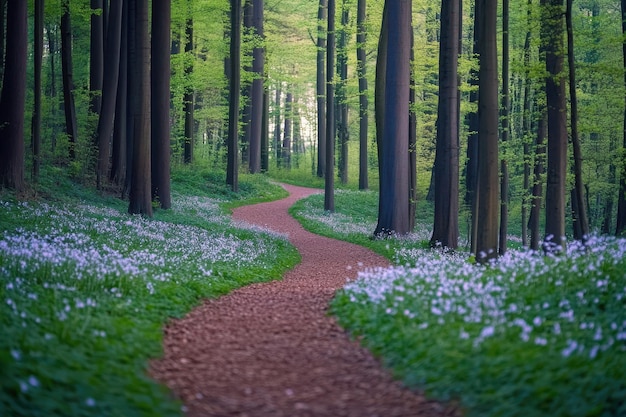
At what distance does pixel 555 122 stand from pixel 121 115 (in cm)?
1565

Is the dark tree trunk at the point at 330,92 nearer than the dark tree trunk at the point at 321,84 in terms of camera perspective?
Yes

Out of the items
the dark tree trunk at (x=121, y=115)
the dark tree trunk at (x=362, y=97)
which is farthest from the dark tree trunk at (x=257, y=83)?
the dark tree trunk at (x=121, y=115)

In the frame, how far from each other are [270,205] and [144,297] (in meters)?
24.2

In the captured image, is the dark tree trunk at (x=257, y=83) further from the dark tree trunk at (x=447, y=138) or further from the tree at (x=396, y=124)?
the dark tree trunk at (x=447, y=138)

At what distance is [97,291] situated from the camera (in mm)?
7992

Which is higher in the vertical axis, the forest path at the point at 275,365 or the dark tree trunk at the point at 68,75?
the dark tree trunk at the point at 68,75

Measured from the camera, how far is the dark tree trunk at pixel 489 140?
38.7 feet

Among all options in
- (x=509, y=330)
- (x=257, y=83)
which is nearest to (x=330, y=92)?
(x=257, y=83)

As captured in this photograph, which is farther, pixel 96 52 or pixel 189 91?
pixel 189 91

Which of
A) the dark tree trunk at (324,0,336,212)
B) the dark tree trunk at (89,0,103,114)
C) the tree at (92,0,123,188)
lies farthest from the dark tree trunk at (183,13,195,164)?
the tree at (92,0,123,188)

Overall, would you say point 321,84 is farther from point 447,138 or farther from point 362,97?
point 447,138

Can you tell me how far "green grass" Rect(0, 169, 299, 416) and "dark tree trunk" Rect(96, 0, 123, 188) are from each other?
513cm

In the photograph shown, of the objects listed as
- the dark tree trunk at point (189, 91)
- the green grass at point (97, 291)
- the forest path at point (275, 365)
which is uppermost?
the dark tree trunk at point (189, 91)

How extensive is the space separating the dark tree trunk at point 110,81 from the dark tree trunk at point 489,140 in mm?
14834
